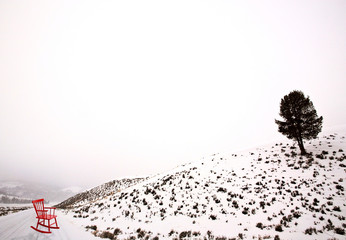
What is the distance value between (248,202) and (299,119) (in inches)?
619

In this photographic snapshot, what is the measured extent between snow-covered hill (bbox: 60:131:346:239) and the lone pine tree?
8.33 feet

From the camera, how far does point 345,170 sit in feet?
53.2

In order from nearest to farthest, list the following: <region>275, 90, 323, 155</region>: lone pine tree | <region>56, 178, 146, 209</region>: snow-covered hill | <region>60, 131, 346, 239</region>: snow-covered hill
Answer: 1. <region>60, 131, 346, 239</region>: snow-covered hill
2. <region>275, 90, 323, 155</region>: lone pine tree
3. <region>56, 178, 146, 209</region>: snow-covered hill

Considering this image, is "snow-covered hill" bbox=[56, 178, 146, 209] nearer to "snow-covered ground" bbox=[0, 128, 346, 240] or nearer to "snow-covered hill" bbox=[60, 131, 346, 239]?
"snow-covered ground" bbox=[0, 128, 346, 240]

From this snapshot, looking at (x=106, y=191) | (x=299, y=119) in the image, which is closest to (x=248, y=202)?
(x=299, y=119)

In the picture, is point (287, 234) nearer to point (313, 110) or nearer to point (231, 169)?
point (231, 169)

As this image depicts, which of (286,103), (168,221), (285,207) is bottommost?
(168,221)

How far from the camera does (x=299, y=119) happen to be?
896 inches

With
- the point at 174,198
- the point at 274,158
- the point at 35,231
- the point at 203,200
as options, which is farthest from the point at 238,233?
the point at 274,158

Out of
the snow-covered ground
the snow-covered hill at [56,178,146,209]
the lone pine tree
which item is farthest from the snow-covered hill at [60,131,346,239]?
the snow-covered hill at [56,178,146,209]

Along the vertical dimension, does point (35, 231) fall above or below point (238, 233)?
above

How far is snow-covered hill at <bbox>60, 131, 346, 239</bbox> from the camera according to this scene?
10727 mm

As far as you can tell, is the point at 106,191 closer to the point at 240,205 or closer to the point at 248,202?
the point at 240,205

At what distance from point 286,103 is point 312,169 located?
10301 mm
